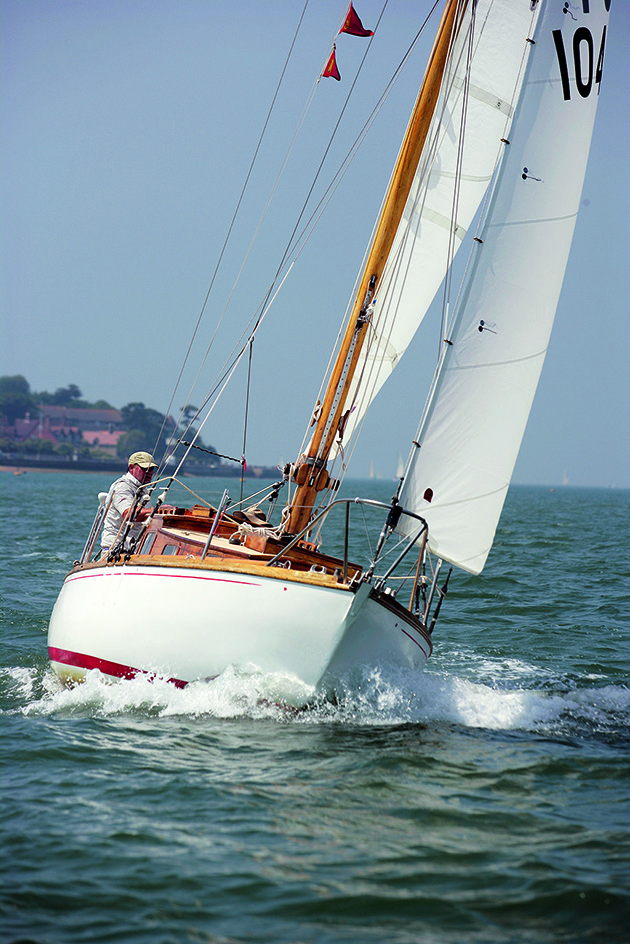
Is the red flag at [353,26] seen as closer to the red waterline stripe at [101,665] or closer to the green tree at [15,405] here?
the red waterline stripe at [101,665]

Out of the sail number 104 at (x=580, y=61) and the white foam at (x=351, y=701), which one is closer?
the white foam at (x=351, y=701)

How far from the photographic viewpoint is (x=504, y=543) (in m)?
22.3

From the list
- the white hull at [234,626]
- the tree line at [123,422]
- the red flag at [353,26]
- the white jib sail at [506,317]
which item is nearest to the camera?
the white hull at [234,626]

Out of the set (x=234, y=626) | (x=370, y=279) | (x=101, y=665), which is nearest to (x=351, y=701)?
(x=234, y=626)

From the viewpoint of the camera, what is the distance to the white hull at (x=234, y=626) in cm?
570

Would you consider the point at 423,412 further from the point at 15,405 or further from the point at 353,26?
the point at 15,405

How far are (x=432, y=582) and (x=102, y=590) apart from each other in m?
2.60

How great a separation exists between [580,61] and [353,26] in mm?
2942

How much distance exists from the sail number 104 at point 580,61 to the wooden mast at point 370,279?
1.01 meters

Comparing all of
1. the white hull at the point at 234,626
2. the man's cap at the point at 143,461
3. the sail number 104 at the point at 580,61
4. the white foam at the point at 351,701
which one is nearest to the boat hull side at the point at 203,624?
the white hull at the point at 234,626

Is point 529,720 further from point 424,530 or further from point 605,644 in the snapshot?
point 605,644

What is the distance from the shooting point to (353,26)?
9.18m

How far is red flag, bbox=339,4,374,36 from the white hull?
6222mm

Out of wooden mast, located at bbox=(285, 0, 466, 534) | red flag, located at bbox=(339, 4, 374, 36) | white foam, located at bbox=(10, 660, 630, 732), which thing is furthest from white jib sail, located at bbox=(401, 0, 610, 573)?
red flag, located at bbox=(339, 4, 374, 36)
